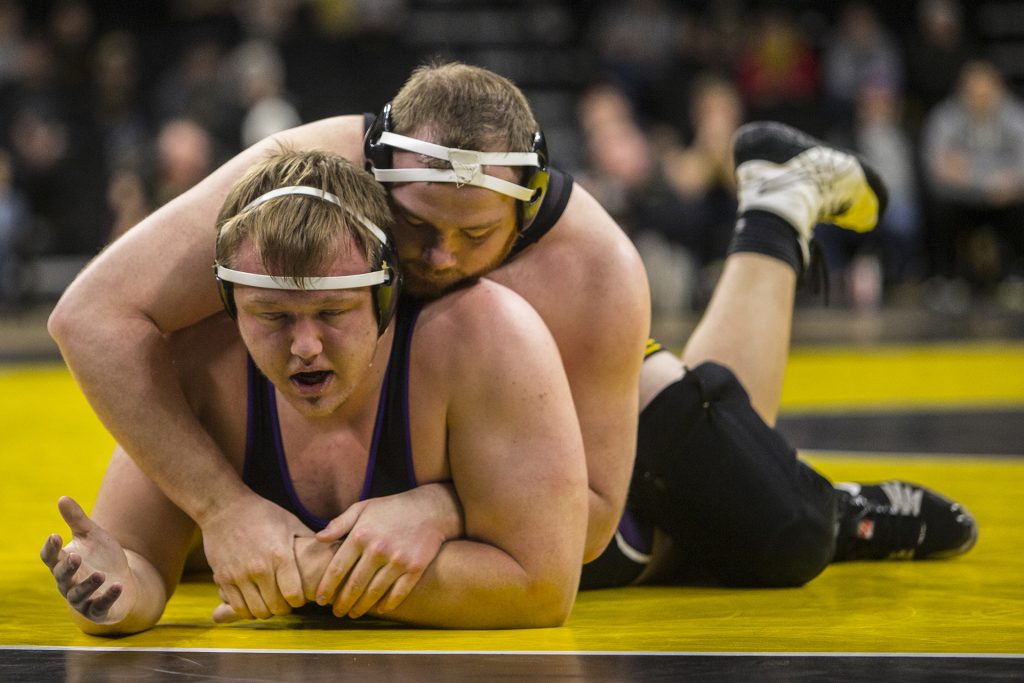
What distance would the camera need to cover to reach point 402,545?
8.76 feet

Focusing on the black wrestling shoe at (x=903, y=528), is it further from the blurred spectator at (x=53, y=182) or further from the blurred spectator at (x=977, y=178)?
the blurred spectator at (x=53, y=182)

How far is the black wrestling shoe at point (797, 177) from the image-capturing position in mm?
4137

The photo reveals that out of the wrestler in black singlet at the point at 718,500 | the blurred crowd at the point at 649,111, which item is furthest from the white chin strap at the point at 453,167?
the blurred crowd at the point at 649,111

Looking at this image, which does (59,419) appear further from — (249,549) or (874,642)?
(874,642)

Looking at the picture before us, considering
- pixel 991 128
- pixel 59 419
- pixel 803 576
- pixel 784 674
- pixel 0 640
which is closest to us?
pixel 784 674

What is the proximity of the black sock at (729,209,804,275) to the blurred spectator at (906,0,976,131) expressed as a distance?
8260mm

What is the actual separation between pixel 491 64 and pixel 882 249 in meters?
3.65

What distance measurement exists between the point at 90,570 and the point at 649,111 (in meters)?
10.1

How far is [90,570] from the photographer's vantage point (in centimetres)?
256

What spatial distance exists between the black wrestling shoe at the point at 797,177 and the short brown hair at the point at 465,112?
1481 mm

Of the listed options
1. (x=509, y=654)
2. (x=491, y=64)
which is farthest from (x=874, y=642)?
(x=491, y=64)

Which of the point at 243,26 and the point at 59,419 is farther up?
the point at 243,26

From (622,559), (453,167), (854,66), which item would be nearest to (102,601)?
(453,167)

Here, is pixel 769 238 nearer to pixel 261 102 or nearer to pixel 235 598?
pixel 235 598
